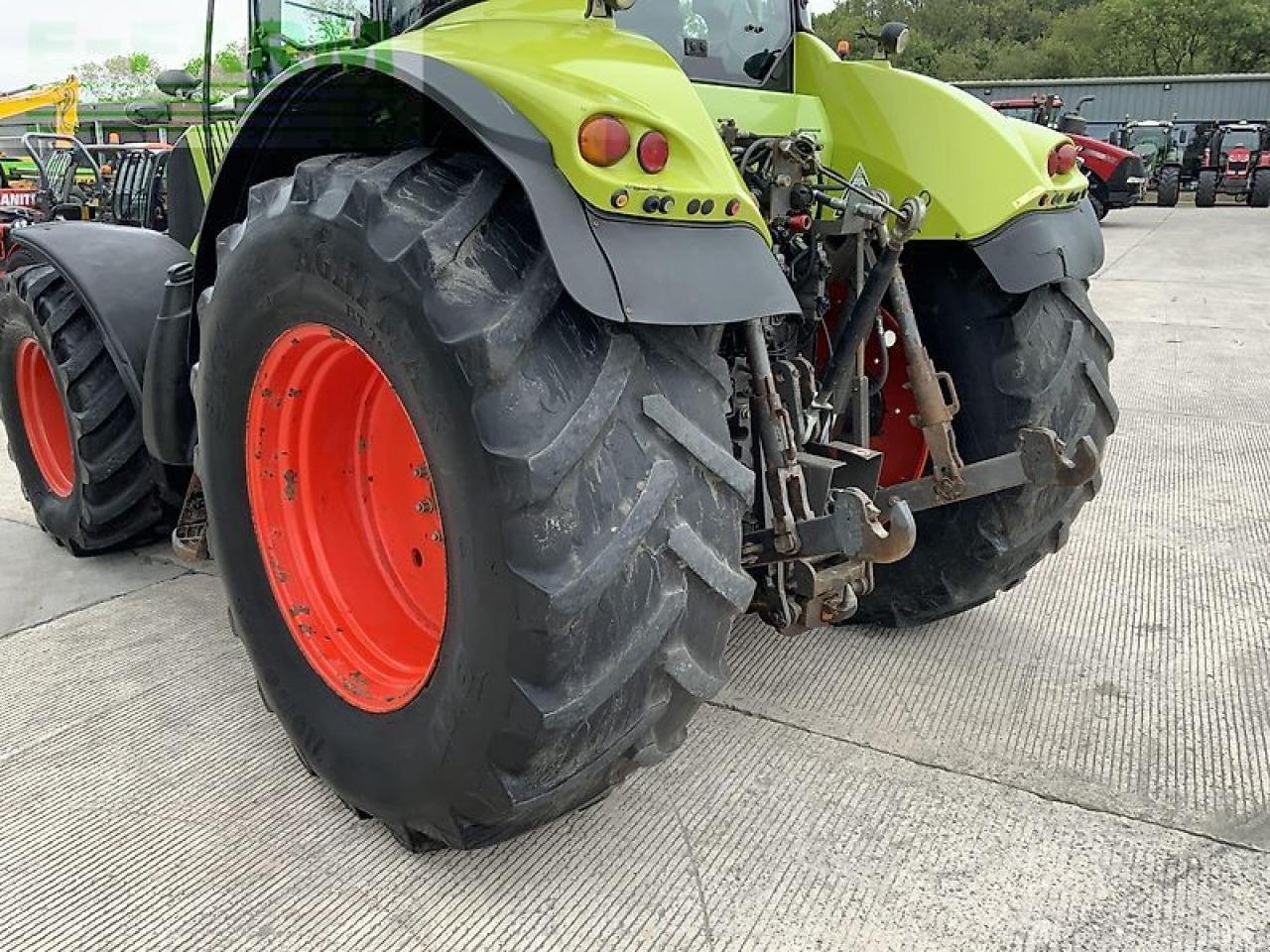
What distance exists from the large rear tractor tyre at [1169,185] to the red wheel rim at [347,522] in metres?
22.2

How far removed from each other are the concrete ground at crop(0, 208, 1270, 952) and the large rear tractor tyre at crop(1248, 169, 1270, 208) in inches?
800

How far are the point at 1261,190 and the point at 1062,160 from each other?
21.6m

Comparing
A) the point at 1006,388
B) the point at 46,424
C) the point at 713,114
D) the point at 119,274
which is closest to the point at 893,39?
the point at 713,114

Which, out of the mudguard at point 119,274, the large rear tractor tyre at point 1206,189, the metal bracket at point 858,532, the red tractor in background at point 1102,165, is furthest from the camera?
the large rear tractor tyre at point 1206,189

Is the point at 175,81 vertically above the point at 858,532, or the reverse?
the point at 175,81

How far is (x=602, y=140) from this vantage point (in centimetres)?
172

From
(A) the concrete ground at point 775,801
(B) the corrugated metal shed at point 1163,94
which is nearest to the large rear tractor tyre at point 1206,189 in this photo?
(B) the corrugated metal shed at point 1163,94

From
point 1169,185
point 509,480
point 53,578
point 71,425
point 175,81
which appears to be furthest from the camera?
point 1169,185

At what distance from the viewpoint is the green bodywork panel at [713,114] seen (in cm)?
176

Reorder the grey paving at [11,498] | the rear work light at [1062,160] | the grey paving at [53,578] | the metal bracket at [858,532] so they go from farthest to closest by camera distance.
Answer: the grey paving at [11,498] < the grey paving at [53,578] < the rear work light at [1062,160] < the metal bracket at [858,532]

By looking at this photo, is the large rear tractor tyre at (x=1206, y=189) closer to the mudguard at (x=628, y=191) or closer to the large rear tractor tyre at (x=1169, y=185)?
the large rear tractor tyre at (x=1169, y=185)

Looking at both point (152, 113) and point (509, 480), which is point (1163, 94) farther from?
point (509, 480)

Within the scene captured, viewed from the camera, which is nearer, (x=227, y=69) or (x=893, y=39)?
(x=893, y=39)

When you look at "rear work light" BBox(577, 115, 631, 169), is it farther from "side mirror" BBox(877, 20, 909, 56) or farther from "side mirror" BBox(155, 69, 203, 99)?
"side mirror" BBox(155, 69, 203, 99)
